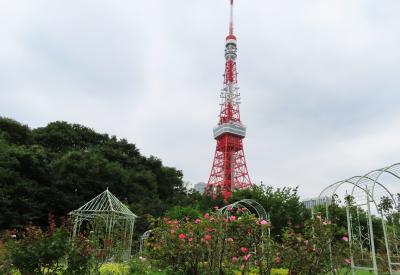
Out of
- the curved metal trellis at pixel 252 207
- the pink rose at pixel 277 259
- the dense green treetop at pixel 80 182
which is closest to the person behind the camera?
the pink rose at pixel 277 259

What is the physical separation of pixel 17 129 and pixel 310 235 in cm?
2333

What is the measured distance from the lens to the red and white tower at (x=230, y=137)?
35.8 m

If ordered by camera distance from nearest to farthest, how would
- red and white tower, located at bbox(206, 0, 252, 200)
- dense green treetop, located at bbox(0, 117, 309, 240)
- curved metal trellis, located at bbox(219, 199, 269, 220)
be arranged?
curved metal trellis, located at bbox(219, 199, 269, 220) → dense green treetop, located at bbox(0, 117, 309, 240) → red and white tower, located at bbox(206, 0, 252, 200)

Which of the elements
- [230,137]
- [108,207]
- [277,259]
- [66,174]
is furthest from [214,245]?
[230,137]

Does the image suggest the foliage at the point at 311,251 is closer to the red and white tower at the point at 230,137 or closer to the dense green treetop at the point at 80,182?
the dense green treetop at the point at 80,182

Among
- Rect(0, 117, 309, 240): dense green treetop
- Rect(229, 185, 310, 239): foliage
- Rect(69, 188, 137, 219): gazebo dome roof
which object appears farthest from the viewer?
Rect(0, 117, 309, 240): dense green treetop

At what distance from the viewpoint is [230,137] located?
130ft

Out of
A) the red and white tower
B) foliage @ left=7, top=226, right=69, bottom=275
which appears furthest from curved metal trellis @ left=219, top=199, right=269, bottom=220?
the red and white tower

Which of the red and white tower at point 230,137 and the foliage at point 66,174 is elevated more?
the red and white tower at point 230,137

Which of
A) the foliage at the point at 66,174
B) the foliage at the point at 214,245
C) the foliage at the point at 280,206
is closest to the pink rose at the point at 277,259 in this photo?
the foliage at the point at 214,245

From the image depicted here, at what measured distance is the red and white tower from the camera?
3584cm

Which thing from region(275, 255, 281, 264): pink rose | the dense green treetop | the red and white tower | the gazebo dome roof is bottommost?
region(275, 255, 281, 264): pink rose

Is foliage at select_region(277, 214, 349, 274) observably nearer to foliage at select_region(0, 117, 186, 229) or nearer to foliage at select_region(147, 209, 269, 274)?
foliage at select_region(147, 209, 269, 274)

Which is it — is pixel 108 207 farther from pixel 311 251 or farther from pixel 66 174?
pixel 66 174
